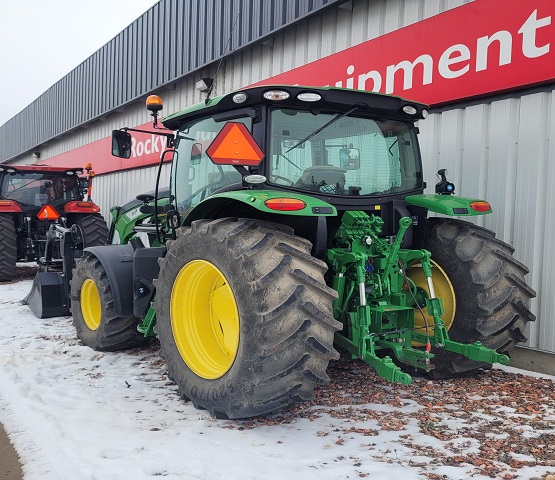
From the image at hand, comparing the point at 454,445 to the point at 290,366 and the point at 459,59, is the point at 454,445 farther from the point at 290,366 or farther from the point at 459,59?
the point at 459,59

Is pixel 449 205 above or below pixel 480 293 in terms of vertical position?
above

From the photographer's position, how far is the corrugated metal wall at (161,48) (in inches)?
333

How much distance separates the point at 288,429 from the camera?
331 cm

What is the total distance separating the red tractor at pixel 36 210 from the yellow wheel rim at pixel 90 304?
5004 mm

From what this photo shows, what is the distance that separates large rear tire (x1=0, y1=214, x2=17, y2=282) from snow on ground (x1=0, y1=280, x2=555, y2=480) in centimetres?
627

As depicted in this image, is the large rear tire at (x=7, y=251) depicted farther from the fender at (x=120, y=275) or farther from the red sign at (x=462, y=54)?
the red sign at (x=462, y=54)

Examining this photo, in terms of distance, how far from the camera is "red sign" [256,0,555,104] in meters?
4.82

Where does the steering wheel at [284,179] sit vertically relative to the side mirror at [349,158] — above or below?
below

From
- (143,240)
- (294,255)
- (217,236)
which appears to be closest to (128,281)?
(143,240)

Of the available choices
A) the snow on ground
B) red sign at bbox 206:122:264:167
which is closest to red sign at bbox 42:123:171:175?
the snow on ground

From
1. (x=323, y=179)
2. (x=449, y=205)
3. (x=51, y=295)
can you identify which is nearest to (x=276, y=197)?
(x=323, y=179)

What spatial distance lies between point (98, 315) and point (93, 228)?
5.91 meters

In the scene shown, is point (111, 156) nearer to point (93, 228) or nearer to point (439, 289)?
point (93, 228)

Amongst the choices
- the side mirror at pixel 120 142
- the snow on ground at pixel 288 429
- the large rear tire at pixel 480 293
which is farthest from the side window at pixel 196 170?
the large rear tire at pixel 480 293
